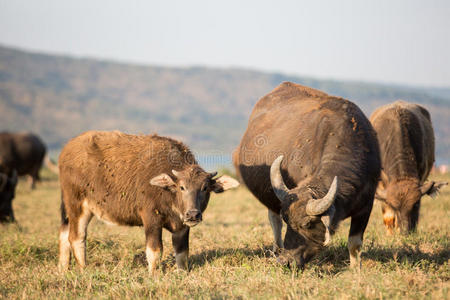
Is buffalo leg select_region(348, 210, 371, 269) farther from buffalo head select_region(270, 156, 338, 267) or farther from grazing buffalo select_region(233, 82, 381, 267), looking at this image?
buffalo head select_region(270, 156, 338, 267)

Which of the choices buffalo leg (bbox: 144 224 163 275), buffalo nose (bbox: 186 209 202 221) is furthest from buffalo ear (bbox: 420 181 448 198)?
buffalo leg (bbox: 144 224 163 275)

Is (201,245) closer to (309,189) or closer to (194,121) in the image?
(309,189)

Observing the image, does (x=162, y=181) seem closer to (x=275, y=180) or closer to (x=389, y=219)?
(x=275, y=180)

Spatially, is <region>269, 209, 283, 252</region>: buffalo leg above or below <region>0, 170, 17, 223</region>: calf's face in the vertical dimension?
above

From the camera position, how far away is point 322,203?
532 cm

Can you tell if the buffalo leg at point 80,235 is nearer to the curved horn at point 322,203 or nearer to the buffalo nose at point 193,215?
the buffalo nose at point 193,215

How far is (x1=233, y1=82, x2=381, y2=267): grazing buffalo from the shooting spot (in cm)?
564

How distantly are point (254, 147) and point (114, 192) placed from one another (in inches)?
92.4

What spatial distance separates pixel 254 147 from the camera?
7.88 metres

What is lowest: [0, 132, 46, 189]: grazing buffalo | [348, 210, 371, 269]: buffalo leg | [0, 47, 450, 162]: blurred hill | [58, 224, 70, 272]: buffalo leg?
[0, 47, 450, 162]: blurred hill

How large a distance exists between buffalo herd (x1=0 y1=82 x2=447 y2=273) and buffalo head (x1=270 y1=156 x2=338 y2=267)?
0.04 ft

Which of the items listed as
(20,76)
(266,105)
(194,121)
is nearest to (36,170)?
(266,105)

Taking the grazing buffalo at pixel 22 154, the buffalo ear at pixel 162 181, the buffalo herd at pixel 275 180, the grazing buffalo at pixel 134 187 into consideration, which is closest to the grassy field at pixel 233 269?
the buffalo herd at pixel 275 180

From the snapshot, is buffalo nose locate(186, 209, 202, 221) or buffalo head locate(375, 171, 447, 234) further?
buffalo head locate(375, 171, 447, 234)
